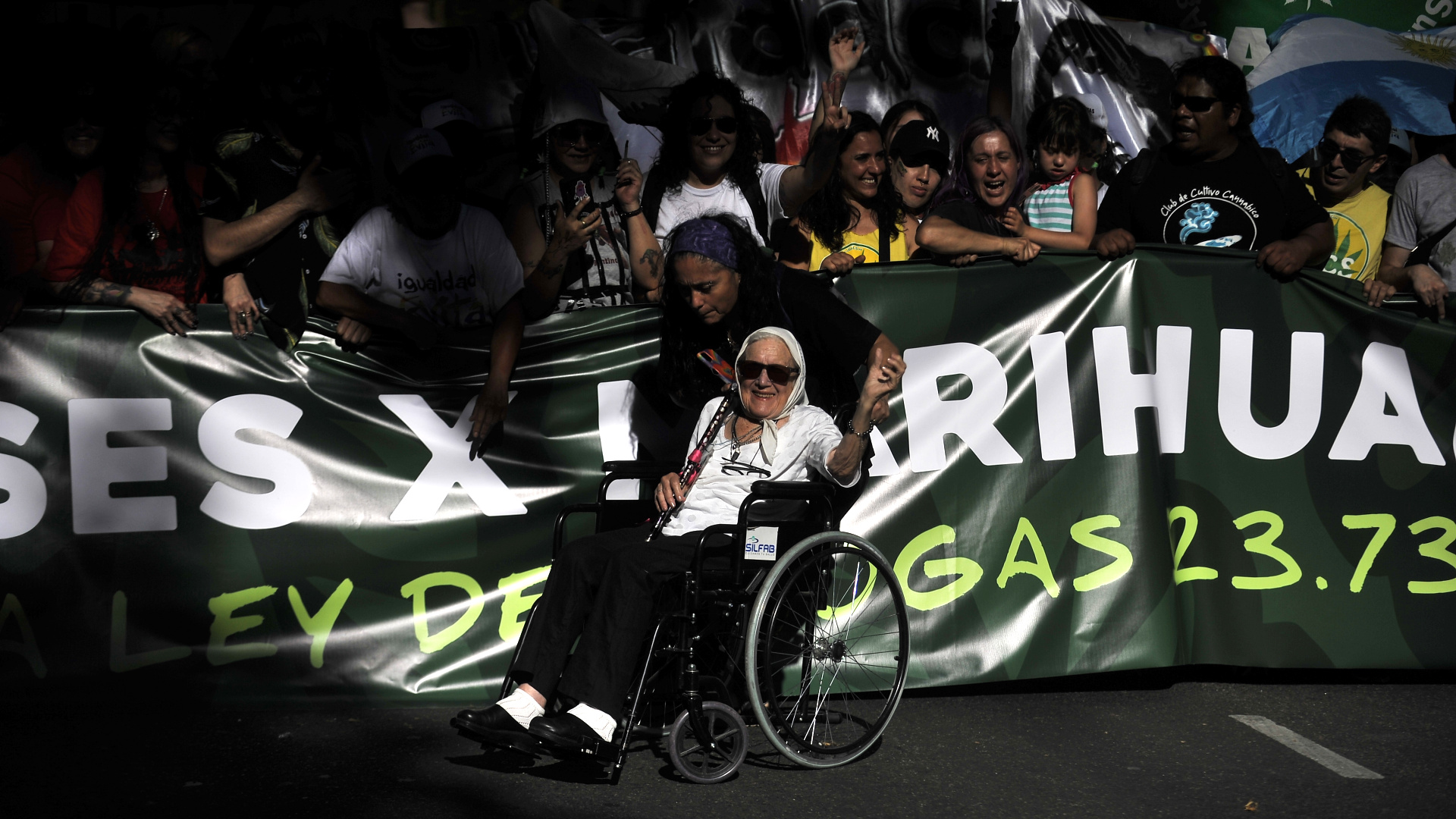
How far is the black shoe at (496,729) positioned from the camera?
147 inches

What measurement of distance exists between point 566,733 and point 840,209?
105 inches

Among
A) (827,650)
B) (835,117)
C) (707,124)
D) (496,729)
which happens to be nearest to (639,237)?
(707,124)

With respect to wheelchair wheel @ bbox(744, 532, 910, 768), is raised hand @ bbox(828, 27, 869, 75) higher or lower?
higher

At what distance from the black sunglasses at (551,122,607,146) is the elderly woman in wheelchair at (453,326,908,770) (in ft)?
4.85

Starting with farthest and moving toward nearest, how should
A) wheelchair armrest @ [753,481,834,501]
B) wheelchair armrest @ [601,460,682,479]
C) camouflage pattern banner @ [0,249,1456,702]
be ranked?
camouflage pattern banner @ [0,249,1456,702] < wheelchair armrest @ [601,460,682,479] < wheelchair armrest @ [753,481,834,501]

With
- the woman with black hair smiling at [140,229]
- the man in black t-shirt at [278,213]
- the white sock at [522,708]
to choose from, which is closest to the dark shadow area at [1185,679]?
the white sock at [522,708]

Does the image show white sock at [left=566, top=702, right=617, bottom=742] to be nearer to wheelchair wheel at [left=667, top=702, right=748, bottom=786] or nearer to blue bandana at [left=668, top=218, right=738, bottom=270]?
wheelchair wheel at [left=667, top=702, right=748, bottom=786]

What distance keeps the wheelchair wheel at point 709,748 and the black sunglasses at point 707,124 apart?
256 centimetres

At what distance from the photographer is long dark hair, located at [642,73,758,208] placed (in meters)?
5.28

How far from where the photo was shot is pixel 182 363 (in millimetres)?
4707

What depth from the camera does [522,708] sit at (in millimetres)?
3842

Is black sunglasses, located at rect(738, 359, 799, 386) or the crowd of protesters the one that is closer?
black sunglasses, located at rect(738, 359, 799, 386)

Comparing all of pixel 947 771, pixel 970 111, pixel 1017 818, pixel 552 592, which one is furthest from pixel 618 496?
pixel 970 111

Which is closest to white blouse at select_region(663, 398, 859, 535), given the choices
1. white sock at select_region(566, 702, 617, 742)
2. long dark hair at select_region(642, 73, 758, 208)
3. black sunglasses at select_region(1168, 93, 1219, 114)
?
white sock at select_region(566, 702, 617, 742)
